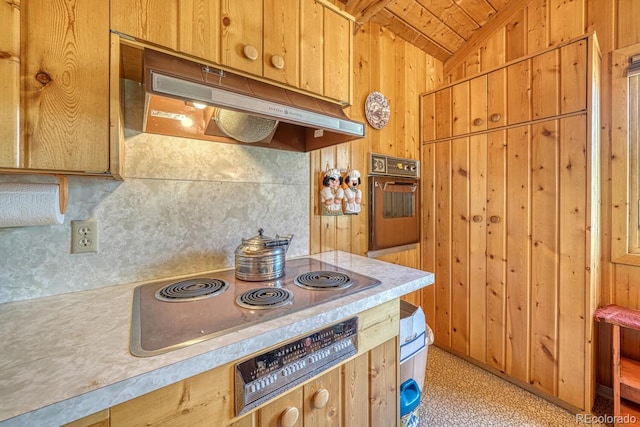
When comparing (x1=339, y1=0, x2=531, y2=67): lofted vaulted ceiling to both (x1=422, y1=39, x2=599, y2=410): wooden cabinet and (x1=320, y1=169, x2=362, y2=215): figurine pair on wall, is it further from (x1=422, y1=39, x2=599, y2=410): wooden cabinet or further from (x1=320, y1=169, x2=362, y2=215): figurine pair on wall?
(x1=320, y1=169, x2=362, y2=215): figurine pair on wall

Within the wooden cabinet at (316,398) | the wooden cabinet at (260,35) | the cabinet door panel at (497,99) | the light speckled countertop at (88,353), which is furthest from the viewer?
the cabinet door panel at (497,99)

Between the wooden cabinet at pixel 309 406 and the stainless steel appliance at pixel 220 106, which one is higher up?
the stainless steel appliance at pixel 220 106

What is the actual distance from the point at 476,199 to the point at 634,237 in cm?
93

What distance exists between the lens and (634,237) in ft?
5.56

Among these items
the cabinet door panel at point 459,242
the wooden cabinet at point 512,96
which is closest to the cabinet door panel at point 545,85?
the wooden cabinet at point 512,96

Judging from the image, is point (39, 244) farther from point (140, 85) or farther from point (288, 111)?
point (288, 111)

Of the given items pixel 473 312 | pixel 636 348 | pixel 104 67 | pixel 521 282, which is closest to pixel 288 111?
pixel 104 67

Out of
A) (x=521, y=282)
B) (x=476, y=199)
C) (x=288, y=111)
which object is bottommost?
(x=521, y=282)

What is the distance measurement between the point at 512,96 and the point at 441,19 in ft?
2.98

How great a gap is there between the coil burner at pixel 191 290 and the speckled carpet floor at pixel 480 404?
4.86 feet

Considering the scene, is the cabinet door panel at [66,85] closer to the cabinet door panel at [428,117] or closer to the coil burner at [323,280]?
the coil burner at [323,280]

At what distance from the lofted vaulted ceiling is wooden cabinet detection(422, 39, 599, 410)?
0.51m

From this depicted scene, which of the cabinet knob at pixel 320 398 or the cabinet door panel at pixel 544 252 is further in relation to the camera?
the cabinet door panel at pixel 544 252

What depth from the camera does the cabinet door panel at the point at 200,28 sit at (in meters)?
0.88
